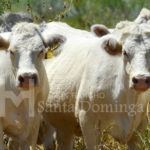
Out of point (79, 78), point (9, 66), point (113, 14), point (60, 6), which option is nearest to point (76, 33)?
point (79, 78)

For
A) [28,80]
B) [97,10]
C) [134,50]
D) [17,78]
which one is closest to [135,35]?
[134,50]

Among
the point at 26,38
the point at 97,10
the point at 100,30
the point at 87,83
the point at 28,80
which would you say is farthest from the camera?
the point at 97,10

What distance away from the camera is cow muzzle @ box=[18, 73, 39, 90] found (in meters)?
5.93

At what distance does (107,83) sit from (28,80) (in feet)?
3.75

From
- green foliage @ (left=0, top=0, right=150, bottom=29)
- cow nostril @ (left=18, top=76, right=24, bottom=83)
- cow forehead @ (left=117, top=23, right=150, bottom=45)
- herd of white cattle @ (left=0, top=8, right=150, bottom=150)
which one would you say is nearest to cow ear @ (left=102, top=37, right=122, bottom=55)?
A: herd of white cattle @ (left=0, top=8, right=150, bottom=150)

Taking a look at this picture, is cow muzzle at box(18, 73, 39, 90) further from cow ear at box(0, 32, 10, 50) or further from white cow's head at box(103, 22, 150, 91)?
white cow's head at box(103, 22, 150, 91)

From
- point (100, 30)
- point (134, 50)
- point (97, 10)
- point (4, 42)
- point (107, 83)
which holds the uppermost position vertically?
point (97, 10)

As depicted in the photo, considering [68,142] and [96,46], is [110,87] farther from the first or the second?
[68,142]

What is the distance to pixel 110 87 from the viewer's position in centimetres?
652

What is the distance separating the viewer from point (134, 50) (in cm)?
596

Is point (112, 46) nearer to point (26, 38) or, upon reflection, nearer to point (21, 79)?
point (26, 38)

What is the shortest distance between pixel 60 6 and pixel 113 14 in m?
2.42

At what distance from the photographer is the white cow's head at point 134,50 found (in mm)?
5707

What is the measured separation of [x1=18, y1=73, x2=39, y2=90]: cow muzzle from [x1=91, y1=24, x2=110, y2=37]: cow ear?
1.46 meters
